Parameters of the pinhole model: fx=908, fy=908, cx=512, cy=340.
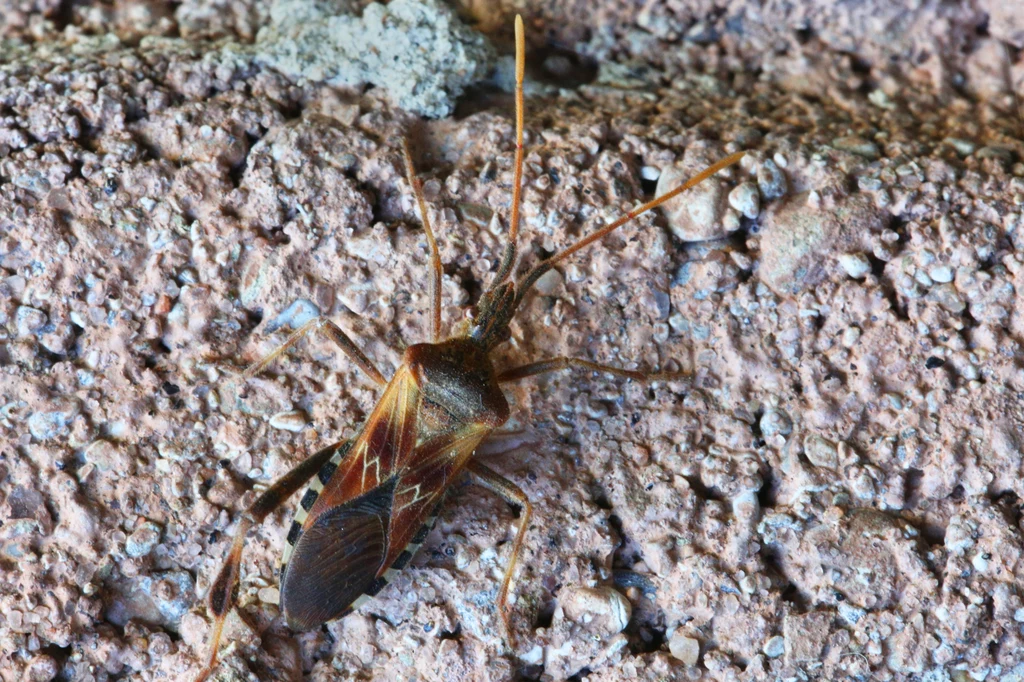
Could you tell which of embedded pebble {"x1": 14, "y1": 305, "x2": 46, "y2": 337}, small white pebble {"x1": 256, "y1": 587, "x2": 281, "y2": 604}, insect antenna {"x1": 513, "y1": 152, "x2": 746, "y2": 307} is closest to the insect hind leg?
insect antenna {"x1": 513, "y1": 152, "x2": 746, "y2": 307}

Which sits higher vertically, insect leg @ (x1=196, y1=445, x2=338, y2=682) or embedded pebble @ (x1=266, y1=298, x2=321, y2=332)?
embedded pebble @ (x1=266, y1=298, x2=321, y2=332)

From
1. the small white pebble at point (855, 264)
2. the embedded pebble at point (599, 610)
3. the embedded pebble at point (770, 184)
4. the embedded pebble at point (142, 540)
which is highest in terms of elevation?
the embedded pebble at point (770, 184)

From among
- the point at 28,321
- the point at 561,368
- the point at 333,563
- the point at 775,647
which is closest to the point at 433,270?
the point at 561,368

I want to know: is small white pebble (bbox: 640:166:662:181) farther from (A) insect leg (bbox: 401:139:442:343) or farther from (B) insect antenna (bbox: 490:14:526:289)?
(A) insect leg (bbox: 401:139:442:343)

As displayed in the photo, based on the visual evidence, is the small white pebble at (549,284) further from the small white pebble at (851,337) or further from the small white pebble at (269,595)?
the small white pebble at (269,595)

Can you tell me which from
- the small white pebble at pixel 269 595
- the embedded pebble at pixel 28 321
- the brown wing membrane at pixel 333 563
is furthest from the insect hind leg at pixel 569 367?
the embedded pebble at pixel 28 321

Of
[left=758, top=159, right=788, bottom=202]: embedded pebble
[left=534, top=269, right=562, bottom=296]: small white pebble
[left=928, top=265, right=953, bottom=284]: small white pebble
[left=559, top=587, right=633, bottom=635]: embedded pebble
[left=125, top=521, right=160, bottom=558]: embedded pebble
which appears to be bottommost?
[left=125, top=521, right=160, bottom=558]: embedded pebble

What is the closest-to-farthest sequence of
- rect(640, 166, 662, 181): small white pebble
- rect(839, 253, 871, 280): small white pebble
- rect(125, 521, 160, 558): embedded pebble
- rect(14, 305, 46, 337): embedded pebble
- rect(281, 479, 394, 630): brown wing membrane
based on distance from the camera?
rect(281, 479, 394, 630): brown wing membrane < rect(125, 521, 160, 558): embedded pebble < rect(14, 305, 46, 337): embedded pebble < rect(839, 253, 871, 280): small white pebble < rect(640, 166, 662, 181): small white pebble
